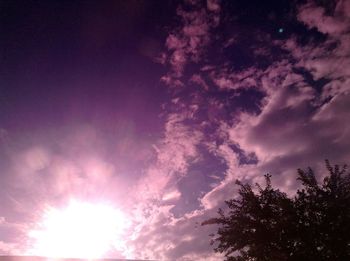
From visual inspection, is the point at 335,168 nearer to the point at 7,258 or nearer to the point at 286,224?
the point at 286,224

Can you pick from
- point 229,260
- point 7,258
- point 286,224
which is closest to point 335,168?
point 286,224

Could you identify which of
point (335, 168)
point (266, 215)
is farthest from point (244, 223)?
point (335, 168)

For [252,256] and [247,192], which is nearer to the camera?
[252,256]

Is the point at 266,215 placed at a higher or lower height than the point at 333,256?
higher

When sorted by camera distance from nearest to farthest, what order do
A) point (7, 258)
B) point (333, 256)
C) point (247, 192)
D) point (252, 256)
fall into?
point (333, 256), point (252, 256), point (247, 192), point (7, 258)

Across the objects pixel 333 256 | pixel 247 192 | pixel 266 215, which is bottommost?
pixel 333 256

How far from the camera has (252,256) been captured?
18.0 metres

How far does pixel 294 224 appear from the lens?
17.6 metres

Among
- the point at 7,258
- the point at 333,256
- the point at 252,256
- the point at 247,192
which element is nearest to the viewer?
the point at 333,256

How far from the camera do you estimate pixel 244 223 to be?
60.6 ft

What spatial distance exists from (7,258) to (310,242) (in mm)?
81169

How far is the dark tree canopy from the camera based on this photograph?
1703cm

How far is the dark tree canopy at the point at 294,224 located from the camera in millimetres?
17031

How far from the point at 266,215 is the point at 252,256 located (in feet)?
7.22
